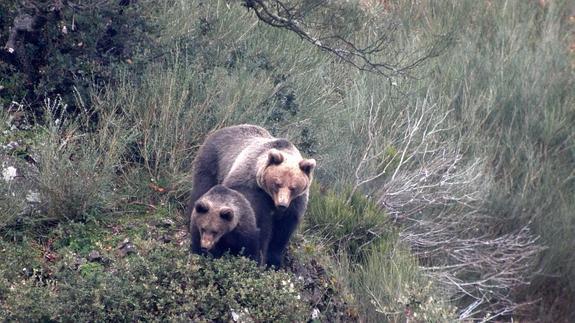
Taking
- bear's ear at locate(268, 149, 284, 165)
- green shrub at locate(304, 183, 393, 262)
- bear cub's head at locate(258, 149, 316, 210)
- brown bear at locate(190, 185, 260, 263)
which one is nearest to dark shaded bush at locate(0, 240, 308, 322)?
brown bear at locate(190, 185, 260, 263)

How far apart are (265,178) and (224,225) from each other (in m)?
0.67

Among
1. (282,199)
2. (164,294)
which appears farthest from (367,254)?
(164,294)

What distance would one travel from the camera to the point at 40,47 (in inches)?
393

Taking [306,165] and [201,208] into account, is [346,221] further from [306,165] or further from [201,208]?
[201,208]

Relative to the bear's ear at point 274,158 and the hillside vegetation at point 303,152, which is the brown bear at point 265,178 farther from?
the hillside vegetation at point 303,152

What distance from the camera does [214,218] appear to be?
7.06 m

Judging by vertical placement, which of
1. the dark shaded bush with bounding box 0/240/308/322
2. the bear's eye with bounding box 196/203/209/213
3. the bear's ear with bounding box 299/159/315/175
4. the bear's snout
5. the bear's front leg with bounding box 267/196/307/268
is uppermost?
the bear's ear with bounding box 299/159/315/175

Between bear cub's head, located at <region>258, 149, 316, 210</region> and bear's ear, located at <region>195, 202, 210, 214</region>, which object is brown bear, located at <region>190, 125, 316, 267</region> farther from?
bear's ear, located at <region>195, 202, 210, 214</region>

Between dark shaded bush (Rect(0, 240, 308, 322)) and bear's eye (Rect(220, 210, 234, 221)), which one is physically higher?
bear's eye (Rect(220, 210, 234, 221))

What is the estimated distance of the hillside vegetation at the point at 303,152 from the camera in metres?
7.16

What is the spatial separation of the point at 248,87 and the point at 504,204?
479 centimetres

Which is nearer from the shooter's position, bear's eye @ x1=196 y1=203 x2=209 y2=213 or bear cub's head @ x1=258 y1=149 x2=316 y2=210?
bear's eye @ x1=196 y1=203 x2=209 y2=213

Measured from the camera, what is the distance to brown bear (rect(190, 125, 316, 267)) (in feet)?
24.7

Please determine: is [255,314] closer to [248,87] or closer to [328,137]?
[248,87]
